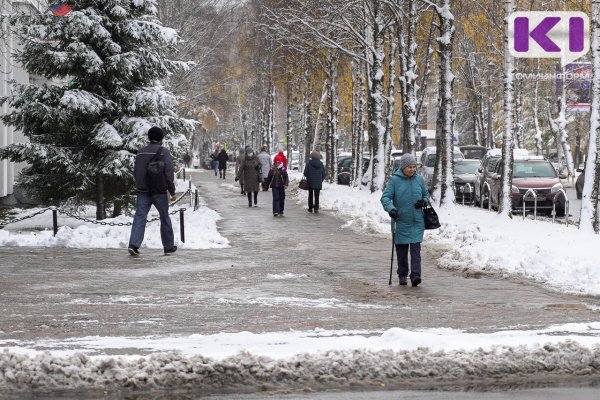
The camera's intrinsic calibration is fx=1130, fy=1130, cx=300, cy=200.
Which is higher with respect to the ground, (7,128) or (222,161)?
(7,128)

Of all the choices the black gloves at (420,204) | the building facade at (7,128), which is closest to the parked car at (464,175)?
the building facade at (7,128)

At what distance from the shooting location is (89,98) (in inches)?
962

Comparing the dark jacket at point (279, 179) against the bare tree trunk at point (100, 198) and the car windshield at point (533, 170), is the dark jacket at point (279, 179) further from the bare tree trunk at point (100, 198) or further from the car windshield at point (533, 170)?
the car windshield at point (533, 170)

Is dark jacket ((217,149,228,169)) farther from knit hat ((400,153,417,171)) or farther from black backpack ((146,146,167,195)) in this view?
knit hat ((400,153,417,171))

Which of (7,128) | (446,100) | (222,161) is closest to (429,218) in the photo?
(446,100)

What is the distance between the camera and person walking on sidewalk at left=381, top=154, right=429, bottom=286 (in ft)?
48.2

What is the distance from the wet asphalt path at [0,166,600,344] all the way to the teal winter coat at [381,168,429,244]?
27.4 inches

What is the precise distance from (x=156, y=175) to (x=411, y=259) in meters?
4.73

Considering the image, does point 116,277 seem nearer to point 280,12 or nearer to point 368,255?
point 368,255

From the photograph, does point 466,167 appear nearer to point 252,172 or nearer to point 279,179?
point 252,172

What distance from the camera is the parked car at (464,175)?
4072 cm

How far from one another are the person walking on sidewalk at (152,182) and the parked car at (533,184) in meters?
16.2

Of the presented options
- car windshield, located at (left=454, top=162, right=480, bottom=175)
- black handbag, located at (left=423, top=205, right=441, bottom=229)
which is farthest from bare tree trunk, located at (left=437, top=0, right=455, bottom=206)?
black handbag, located at (left=423, top=205, right=441, bottom=229)

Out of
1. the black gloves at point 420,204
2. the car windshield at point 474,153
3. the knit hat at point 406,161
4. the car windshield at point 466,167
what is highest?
the car windshield at point 474,153
